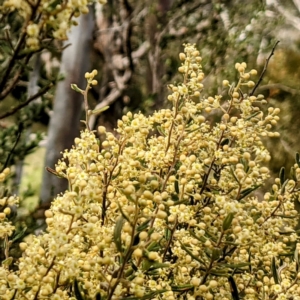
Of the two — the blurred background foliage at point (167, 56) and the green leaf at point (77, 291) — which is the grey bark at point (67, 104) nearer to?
the blurred background foliage at point (167, 56)

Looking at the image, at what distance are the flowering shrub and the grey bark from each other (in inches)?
49.4

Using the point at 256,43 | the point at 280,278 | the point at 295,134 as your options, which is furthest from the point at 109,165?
the point at 295,134

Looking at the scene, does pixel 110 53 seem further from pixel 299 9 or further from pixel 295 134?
pixel 299 9

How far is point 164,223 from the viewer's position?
2.17ft

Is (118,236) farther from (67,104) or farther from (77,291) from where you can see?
(67,104)

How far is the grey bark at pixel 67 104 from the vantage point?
1.92 metres

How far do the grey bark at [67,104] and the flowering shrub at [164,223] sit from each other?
4.12 ft

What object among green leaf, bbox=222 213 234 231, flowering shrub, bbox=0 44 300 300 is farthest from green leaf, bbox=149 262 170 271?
green leaf, bbox=222 213 234 231

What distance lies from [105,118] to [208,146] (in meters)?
1.80

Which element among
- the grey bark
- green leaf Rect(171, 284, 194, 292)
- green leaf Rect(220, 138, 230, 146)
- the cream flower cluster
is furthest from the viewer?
the grey bark

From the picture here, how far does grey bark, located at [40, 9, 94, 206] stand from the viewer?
1.92 metres

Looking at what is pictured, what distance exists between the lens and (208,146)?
73cm

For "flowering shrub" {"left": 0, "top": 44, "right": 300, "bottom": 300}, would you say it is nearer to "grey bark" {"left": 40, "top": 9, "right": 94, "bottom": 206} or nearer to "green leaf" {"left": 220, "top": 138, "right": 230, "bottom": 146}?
"green leaf" {"left": 220, "top": 138, "right": 230, "bottom": 146}

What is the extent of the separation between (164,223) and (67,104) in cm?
139
